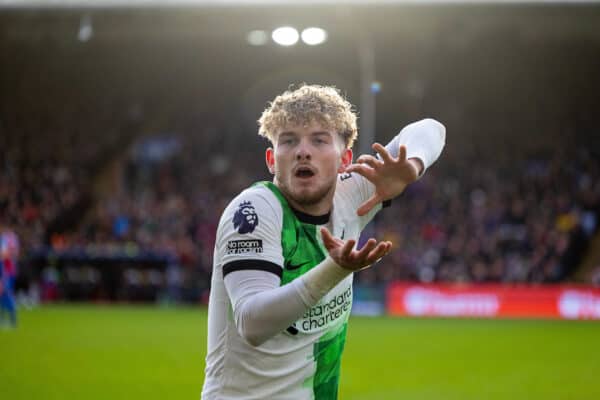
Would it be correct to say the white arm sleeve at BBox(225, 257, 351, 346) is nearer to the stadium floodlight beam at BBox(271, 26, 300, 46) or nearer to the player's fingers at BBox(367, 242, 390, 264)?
the player's fingers at BBox(367, 242, 390, 264)

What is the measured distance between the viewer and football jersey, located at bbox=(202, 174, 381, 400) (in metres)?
3.55

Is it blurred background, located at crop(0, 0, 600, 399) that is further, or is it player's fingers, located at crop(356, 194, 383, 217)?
blurred background, located at crop(0, 0, 600, 399)

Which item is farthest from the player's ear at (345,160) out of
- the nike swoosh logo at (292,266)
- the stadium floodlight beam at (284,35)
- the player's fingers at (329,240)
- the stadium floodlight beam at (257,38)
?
the stadium floodlight beam at (257,38)

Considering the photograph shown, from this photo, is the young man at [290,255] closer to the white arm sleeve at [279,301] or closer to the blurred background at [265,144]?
the white arm sleeve at [279,301]

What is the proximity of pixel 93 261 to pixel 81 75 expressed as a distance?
47.2 feet

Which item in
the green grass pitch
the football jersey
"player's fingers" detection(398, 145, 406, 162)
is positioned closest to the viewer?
the football jersey

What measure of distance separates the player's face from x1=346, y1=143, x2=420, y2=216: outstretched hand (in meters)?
0.11

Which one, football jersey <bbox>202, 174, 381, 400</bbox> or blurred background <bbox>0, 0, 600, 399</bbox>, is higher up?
blurred background <bbox>0, 0, 600, 399</bbox>

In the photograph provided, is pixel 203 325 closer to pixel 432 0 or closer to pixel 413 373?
pixel 413 373

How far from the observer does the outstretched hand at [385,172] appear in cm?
386

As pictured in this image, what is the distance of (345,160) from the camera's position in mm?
4074

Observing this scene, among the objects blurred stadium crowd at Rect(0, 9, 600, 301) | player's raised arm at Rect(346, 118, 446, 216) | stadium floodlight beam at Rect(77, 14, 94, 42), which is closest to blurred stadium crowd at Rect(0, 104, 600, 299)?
blurred stadium crowd at Rect(0, 9, 600, 301)

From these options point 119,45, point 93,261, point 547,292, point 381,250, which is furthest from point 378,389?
point 119,45

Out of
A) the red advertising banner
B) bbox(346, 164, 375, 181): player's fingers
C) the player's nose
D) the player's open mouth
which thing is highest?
the player's nose
